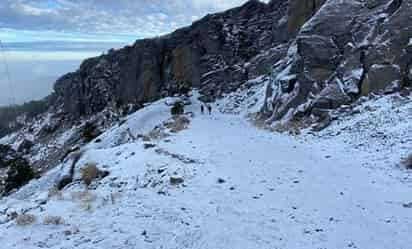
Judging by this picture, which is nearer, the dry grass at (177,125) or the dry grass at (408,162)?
the dry grass at (408,162)

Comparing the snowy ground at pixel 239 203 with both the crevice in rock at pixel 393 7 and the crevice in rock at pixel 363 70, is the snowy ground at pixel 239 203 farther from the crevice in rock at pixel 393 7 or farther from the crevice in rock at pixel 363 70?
the crevice in rock at pixel 393 7

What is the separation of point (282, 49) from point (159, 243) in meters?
48.5

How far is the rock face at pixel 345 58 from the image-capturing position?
22.3 m

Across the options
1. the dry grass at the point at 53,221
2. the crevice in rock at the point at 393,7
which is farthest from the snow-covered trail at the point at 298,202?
the crevice in rock at the point at 393,7

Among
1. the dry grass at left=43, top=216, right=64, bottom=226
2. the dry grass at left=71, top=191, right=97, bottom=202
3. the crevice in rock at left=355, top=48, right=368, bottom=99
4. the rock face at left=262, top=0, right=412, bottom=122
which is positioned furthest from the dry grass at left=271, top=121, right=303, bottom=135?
the dry grass at left=43, top=216, right=64, bottom=226

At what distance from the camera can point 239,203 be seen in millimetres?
9211

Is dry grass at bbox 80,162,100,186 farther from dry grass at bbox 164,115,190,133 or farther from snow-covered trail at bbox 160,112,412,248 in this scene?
dry grass at bbox 164,115,190,133

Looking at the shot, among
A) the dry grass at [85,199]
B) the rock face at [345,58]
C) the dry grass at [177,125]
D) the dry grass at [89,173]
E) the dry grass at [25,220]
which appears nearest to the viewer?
the dry grass at [25,220]

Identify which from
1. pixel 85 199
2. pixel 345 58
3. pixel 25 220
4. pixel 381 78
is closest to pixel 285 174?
pixel 85 199

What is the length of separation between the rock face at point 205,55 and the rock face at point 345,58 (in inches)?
1102

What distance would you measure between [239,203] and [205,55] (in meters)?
62.0

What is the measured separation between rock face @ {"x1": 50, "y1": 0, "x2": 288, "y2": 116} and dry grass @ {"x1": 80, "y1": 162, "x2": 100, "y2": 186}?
148 feet

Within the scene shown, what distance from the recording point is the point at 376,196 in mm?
9422

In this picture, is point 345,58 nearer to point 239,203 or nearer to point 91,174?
point 91,174
